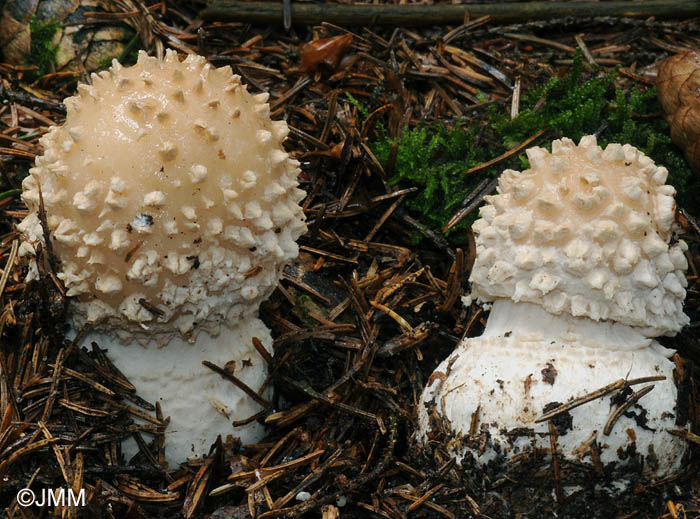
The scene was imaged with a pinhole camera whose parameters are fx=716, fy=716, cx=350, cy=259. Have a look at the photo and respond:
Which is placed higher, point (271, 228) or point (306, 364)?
point (271, 228)

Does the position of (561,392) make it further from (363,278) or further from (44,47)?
(44,47)

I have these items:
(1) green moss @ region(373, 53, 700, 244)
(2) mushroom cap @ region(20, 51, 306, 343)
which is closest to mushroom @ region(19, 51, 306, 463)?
A: (2) mushroom cap @ region(20, 51, 306, 343)

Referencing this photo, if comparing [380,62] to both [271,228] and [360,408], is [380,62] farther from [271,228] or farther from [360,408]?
[360,408]

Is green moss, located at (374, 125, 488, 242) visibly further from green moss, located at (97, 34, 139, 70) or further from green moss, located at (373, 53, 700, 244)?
green moss, located at (97, 34, 139, 70)

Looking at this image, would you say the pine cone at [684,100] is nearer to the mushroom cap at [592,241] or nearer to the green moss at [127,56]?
the mushroom cap at [592,241]

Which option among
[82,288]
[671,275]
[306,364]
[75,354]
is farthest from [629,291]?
[75,354]

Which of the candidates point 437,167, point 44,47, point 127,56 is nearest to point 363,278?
point 437,167

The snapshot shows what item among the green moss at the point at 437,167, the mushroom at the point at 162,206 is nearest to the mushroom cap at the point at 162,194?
the mushroom at the point at 162,206
